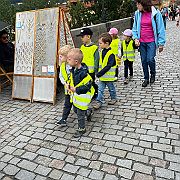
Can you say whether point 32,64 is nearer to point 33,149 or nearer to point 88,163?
point 33,149

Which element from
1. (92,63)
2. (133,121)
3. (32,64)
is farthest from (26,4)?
(133,121)

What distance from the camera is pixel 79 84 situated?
3.75 m

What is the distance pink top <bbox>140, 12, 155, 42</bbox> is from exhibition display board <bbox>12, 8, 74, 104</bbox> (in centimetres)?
169

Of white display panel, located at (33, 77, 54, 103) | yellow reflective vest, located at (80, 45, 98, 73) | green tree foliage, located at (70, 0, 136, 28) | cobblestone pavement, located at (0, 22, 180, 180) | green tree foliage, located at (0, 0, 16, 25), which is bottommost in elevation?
cobblestone pavement, located at (0, 22, 180, 180)

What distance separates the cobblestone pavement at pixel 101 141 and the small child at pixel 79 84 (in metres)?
0.46

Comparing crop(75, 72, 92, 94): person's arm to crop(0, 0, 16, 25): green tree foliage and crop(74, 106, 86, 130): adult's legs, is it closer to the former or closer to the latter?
crop(74, 106, 86, 130): adult's legs

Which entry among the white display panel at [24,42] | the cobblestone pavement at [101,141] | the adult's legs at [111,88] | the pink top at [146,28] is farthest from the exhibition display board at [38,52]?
the pink top at [146,28]

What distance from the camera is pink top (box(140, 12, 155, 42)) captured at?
544 cm

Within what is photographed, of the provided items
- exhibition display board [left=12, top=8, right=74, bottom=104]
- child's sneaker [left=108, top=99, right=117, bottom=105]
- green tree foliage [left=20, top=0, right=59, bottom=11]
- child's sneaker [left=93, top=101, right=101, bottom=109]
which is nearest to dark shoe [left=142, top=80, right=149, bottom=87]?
child's sneaker [left=108, top=99, right=117, bottom=105]

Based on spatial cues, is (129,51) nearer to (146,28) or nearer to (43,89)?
(146,28)

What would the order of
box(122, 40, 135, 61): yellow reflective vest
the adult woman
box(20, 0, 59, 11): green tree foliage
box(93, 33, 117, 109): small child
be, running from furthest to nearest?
box(20, 0, 59, 11): green tree foliage, box(122, 40, 135, 61): yellow reflective vest, the adult woman, box(93, 33, 117, 109): small child

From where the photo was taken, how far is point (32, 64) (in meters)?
5.52

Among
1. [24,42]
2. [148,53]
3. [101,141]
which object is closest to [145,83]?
[148,53]

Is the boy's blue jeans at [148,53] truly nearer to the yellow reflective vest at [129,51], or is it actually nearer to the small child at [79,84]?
the yellow reflective vest at [129,51]
